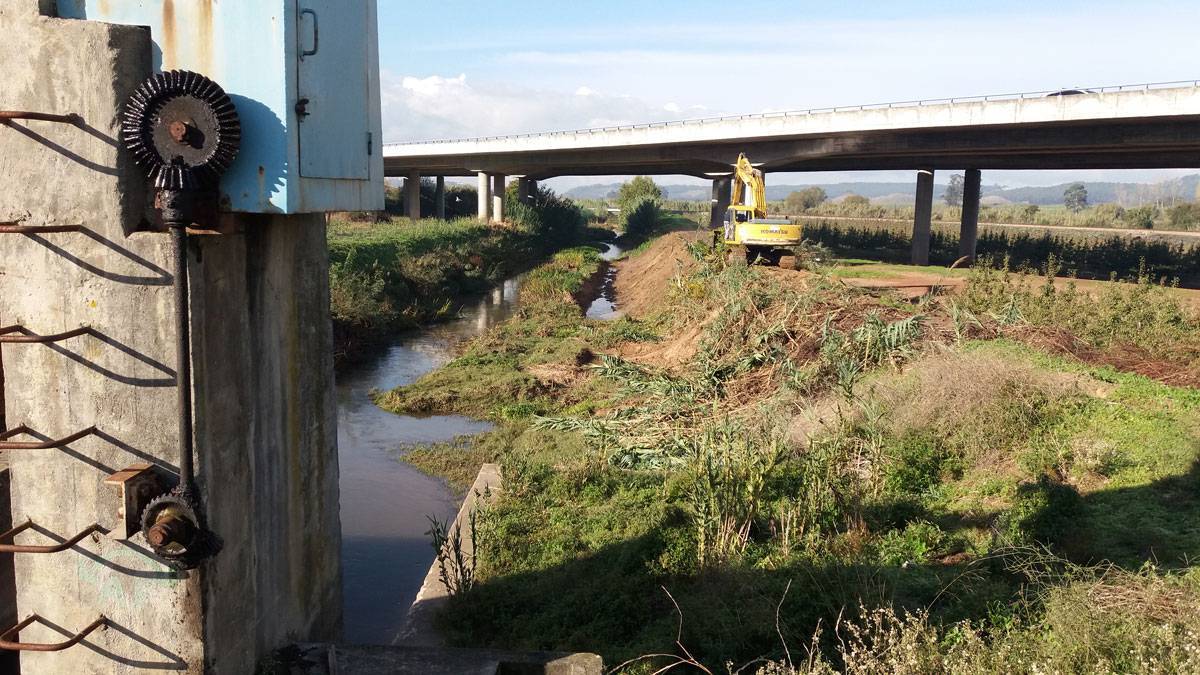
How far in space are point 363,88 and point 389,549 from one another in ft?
21.7

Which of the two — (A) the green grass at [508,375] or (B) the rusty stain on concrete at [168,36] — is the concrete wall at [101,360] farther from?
(A) the green grass at [508,375]

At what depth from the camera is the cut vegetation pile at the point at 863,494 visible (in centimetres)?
580

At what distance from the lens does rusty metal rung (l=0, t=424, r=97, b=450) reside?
11.8ft

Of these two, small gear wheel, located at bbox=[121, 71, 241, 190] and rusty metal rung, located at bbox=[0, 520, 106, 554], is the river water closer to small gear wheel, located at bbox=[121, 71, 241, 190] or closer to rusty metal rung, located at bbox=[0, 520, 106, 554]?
rusty metal rung, located at bbox=[0, 520, 106, 554]

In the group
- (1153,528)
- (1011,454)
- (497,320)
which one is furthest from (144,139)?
(497,320)

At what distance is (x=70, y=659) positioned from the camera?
3.94 metres

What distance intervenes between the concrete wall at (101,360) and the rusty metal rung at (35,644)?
0.04 metres

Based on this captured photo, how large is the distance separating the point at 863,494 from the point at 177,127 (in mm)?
7202

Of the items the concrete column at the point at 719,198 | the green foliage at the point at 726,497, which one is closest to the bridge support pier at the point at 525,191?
the concrete column at the point at 719,198

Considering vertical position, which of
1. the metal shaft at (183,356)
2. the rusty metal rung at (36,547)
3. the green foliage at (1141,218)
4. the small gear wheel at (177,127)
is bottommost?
the rusty metal rung at (36,547)

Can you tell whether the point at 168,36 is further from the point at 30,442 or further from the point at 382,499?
the point at 382,499

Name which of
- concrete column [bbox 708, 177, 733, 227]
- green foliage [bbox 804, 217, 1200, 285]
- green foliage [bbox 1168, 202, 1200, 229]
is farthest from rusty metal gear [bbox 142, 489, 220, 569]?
green foliage [bbox 1168, 202, 1200, 229]

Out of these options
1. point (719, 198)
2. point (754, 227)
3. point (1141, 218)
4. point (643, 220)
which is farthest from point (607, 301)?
point (1141, 218)

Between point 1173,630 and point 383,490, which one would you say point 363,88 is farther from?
point 383,490
